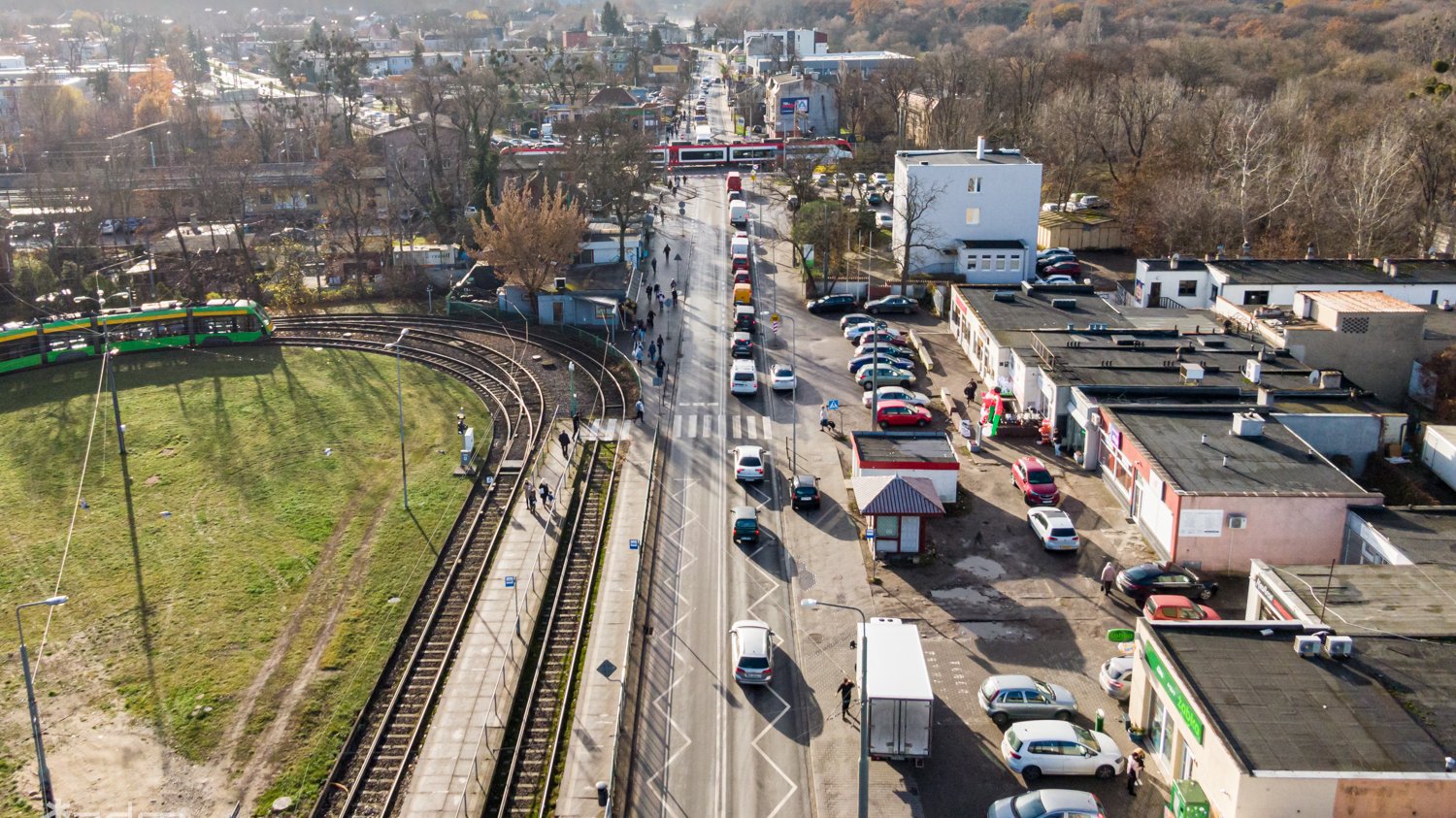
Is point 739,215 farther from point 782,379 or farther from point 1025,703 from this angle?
point 1025,703

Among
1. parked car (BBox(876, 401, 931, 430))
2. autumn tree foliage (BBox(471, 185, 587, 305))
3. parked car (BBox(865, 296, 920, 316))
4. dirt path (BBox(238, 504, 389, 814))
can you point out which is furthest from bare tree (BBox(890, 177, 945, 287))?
dirt path (BBox(238, 504, 389, 814))

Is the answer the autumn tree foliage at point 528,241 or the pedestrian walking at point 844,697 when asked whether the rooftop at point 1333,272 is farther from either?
the pedestrian walking at point 844,697

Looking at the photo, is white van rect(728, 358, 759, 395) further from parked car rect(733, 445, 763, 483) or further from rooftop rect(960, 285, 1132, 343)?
rooftop rect(960, 285, 1132, 343)

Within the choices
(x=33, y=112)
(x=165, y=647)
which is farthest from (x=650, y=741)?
(x=33, y=112)

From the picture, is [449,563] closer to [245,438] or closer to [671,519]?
[671,519]

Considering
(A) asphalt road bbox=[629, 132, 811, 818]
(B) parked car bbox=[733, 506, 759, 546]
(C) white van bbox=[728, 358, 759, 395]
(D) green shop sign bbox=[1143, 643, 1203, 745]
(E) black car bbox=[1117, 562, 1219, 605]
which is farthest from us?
(C) white van bbox=[728, 358, 759, 395]

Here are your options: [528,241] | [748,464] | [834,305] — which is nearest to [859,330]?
[834,305]
